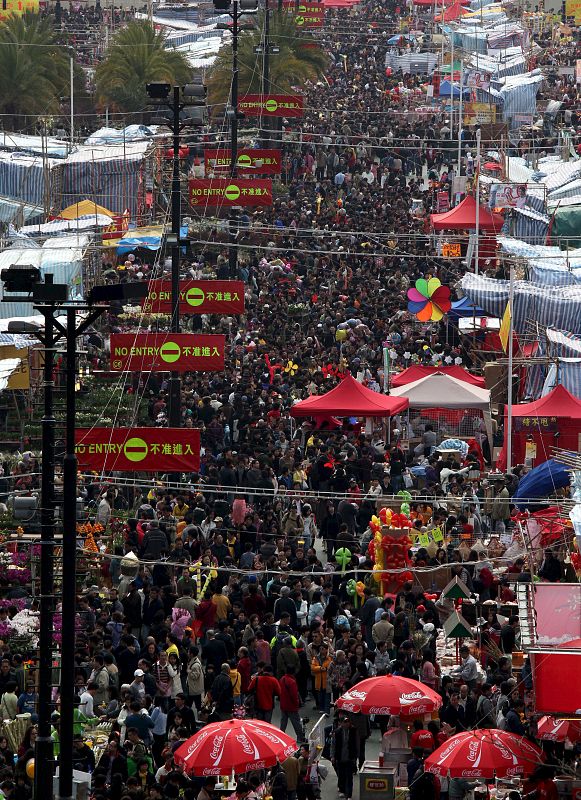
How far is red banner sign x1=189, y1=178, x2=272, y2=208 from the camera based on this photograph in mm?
45775

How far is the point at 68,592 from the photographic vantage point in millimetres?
20266

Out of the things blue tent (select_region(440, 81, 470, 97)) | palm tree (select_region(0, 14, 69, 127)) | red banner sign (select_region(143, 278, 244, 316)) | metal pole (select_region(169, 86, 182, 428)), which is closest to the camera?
metal pole (select_region(169, 86, 182, 428))

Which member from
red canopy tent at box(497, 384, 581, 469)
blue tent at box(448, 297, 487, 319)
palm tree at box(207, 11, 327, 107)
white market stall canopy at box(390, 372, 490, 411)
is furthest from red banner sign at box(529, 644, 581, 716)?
palm tree at box(207, 11, 327, 107)

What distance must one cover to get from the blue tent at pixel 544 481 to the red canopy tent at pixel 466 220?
22.3m

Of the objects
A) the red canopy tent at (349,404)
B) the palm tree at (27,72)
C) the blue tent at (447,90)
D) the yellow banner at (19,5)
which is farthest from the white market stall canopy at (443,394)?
the yellow banner at (19,5)

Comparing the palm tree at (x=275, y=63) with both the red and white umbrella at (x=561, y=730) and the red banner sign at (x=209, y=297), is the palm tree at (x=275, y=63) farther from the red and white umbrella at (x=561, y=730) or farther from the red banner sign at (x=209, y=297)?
the red and white umbrella at (x=561, y=730)

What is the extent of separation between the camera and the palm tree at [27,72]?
67875 millimetres

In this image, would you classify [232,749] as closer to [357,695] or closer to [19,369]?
[357,695]

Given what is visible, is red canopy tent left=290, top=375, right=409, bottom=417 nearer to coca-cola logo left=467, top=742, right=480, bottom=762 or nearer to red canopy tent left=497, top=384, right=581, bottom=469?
red canopy tent left=497, top=384, right=581, bottom=469

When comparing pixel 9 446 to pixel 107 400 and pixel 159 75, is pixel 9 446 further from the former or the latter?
pixel 159 75

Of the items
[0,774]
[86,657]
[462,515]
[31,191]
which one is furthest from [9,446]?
[31,191]

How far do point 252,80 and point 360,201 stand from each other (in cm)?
836

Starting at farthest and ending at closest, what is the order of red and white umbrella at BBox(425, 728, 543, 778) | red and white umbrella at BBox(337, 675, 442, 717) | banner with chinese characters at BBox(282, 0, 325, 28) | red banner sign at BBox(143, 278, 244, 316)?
banner with chinese characters at BBox(282, 0, 325, 28) → red banner sign at BBox(143, 278, 244, 316) → red and white umbrella at BBox(337, 675, 442, 717) → red and white umbrella at BBox(425, 728, 543, 778)

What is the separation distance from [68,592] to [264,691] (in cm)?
475
